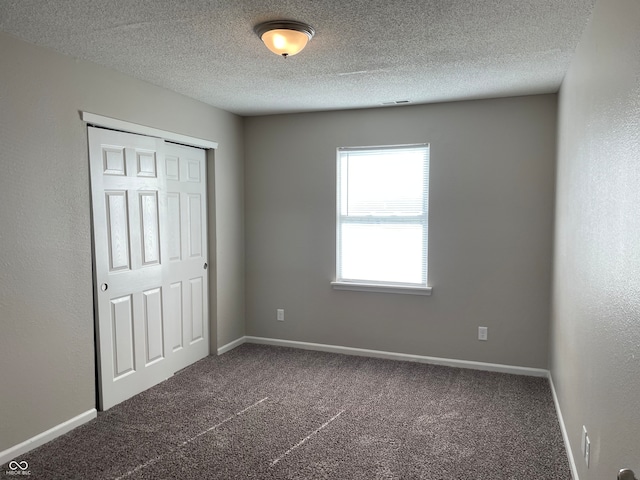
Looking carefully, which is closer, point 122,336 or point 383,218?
point 122,336

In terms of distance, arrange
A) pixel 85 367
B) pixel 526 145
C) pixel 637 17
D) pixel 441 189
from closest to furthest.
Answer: pixel 637 17, pixel 85 367, pixel 526 145, pixel 441 189

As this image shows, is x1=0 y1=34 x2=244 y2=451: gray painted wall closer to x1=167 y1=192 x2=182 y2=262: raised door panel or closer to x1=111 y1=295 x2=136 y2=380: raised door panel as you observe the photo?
x1=111 y1=295 x2=136 y2=380: raised door panel

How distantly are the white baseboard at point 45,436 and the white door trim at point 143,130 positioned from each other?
1994 mm

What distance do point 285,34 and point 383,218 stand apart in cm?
232

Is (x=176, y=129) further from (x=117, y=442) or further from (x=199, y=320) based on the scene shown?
(x=117, y=442)

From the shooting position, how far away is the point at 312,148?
14.9ft

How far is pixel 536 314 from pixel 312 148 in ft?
8.50

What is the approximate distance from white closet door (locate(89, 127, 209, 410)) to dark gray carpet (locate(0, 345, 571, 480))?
0.27 metres

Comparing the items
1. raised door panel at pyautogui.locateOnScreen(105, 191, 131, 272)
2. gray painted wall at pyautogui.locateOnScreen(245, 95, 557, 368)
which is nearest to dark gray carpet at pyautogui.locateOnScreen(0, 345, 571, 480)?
gray painted wall at pyautogui.locateOnScreen(245, 95, 557, 368)

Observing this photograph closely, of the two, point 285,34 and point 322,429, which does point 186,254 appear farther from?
point 285,34

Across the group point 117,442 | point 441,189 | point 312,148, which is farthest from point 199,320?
point 441,189

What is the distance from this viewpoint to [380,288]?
170 inches

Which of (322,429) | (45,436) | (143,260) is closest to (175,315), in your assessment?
(143,260)

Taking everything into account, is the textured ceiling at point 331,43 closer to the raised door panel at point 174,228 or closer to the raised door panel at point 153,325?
the raised door panel at point 174,228
